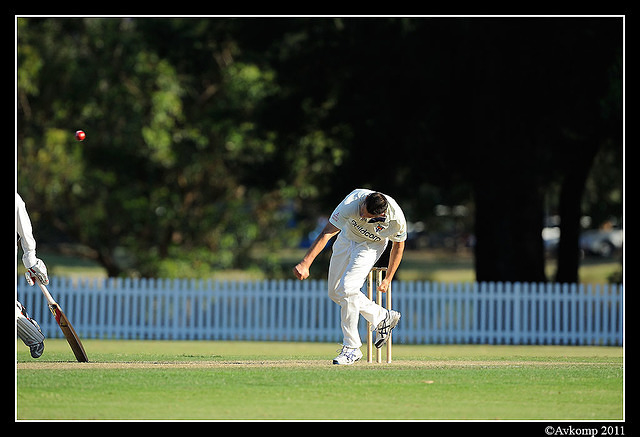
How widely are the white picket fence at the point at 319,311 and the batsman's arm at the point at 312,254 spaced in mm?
8511

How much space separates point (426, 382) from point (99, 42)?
2084cm

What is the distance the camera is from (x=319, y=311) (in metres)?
17.4

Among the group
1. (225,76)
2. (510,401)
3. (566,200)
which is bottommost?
(510,401)

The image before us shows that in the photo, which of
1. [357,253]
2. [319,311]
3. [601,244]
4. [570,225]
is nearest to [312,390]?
[357,253]

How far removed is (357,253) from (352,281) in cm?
27

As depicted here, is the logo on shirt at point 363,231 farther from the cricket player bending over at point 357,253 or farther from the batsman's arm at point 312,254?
the batsman's arm at point 312,254

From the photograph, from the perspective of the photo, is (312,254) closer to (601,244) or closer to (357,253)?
(357,253)

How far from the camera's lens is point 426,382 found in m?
8.48

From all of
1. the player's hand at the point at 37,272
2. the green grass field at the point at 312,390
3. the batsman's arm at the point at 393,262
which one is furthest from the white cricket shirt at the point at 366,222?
the player's hand at the point at 37,272

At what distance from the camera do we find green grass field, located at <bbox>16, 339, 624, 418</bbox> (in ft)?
24.2

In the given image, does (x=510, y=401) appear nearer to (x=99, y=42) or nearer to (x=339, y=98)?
(x=339, y=98)

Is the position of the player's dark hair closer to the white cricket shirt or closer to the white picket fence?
the white cricket shirt

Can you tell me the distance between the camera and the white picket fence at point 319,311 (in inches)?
682

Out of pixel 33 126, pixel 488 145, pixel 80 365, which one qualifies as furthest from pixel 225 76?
pixel 80 365
